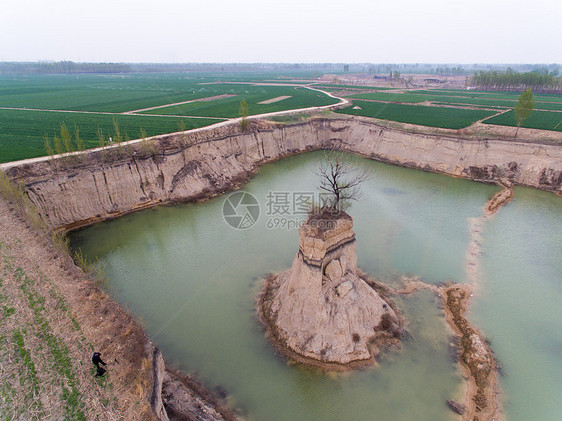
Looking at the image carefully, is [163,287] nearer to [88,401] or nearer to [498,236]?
[88,401]

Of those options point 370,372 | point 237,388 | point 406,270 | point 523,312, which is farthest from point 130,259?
point 523,312

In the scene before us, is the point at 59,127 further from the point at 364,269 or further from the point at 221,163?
the point at 364,269

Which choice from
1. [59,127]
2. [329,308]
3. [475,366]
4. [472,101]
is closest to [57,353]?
[329,308]

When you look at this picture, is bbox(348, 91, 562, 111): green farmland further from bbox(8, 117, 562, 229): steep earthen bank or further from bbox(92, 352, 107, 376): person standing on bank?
bbox(92, 352, 107, 376): person standing on bank

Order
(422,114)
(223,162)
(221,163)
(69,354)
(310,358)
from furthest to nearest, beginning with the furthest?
(422,114)
(223,162)
(221,163)
(310,358)
(69,354)

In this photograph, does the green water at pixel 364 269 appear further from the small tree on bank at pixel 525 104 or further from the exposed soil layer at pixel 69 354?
the small tree on bank at pixel 525 104

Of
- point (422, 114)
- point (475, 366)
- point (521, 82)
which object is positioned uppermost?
point (521, 82)
